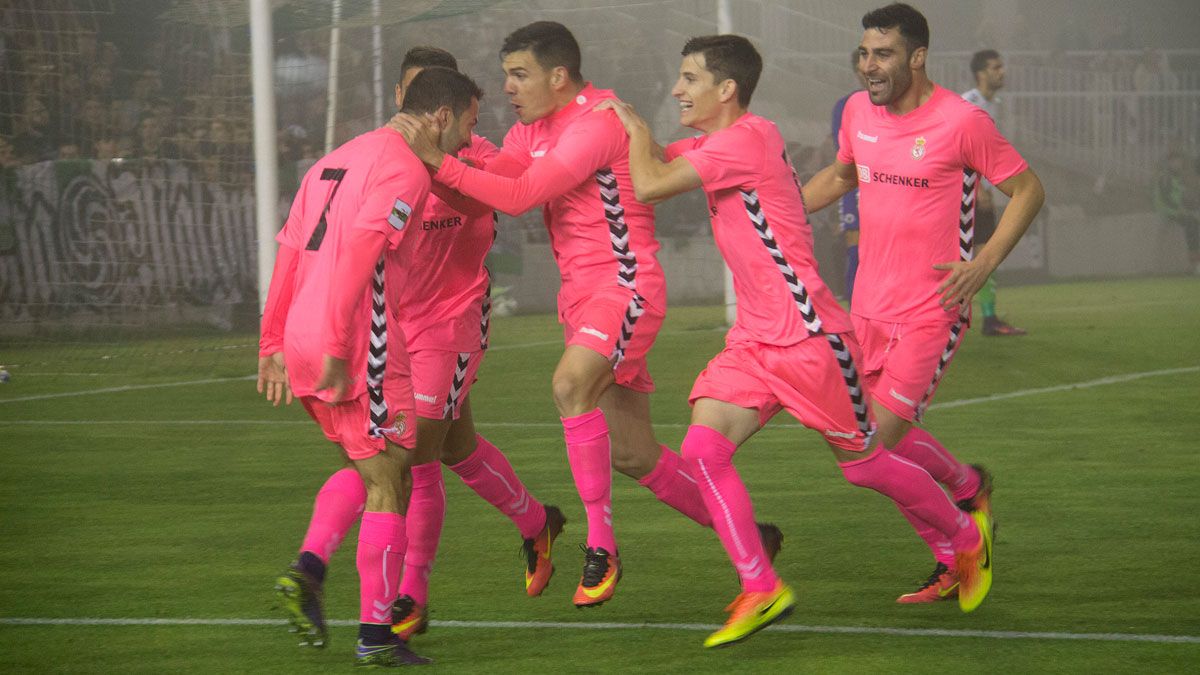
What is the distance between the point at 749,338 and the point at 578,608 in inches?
43.2

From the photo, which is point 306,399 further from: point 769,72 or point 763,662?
point 769,72

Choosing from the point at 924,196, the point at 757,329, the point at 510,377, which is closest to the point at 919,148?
the point at 924,196

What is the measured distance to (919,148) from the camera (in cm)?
588

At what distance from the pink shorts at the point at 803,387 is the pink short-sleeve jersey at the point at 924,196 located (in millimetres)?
579

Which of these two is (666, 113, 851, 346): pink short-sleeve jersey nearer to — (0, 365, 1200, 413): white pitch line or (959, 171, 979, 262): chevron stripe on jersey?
(959, 171, 979, 262): chevron stripe on jersey

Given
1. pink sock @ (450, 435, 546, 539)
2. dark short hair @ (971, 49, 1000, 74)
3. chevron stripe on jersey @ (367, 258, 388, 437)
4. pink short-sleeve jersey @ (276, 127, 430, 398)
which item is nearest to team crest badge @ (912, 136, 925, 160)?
pink sock @ (450, 435, 546, 539)

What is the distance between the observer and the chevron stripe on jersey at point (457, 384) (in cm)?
567

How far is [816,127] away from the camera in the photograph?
24766 mm

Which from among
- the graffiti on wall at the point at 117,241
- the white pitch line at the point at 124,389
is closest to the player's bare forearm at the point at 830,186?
the white pitch line at the point at 124,389

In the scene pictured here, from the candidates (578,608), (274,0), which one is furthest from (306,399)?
(274,0)

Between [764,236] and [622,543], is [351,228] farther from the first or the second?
[622,543]

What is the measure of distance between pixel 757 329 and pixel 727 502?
58cm

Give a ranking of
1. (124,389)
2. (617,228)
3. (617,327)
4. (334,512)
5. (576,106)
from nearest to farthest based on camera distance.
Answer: (334,512) < (617,327) < (617,228) < (576,106) < (124,389)

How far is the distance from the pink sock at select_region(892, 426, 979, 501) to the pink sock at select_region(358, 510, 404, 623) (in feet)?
6.31
